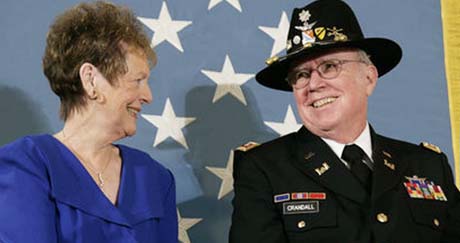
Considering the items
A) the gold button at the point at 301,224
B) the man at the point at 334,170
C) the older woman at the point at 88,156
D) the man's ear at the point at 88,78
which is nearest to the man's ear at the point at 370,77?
the man at the point at 334,170

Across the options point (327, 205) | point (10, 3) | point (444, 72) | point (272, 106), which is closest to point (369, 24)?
point (444, 72)

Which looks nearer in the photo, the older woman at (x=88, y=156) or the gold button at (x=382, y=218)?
the older woman at (x=88, y=156)

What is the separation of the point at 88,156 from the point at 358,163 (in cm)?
63

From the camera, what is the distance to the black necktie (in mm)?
1666

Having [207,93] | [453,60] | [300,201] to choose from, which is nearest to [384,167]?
[300,201]

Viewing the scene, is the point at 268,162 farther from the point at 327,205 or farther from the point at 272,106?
the point at 272,106

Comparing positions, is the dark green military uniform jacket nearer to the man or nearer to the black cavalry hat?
the man

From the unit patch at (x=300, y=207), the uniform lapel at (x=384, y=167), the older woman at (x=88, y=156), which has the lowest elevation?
the unit patch at (x=300, y=207)

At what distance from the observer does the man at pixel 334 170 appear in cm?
161

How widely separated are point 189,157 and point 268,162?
0.44 meters

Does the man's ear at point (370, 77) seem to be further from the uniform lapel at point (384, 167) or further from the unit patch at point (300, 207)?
the unit patch at point (300, 207)

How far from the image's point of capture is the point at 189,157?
2.09 metres

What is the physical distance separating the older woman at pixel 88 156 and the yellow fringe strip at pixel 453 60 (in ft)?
3.66

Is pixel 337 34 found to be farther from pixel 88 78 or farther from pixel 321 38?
pixel 88 78
